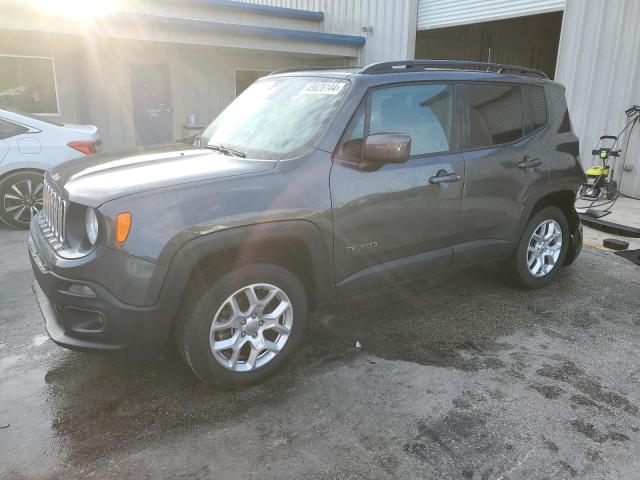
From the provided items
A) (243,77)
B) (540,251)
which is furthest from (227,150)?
(243,77)

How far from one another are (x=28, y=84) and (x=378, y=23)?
8.30 m

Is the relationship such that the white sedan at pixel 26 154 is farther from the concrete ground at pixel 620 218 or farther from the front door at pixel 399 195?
the concrete ground at pixel 620 218

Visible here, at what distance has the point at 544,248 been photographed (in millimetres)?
4598

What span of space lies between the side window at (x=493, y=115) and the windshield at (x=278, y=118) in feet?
3.70

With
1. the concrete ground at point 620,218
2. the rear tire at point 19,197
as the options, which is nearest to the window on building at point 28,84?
the rear tire at point 19,197

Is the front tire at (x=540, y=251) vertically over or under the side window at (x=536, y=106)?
under

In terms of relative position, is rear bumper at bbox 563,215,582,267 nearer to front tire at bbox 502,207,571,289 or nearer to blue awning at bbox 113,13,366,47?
front tire at bbox 502,207,571,289

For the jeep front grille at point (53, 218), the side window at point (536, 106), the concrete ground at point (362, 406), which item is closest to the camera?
the concrete ground at point (362, 406)

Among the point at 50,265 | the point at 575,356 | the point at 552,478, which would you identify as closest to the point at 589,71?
the point at 575,356

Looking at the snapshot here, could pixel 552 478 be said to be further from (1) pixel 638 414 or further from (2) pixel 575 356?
(2) pixel 575 356

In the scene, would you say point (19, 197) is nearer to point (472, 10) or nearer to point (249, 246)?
point (249, 246)

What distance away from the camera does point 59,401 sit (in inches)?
113

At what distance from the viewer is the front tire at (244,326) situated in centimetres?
271

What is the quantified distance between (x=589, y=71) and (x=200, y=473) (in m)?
9.51
